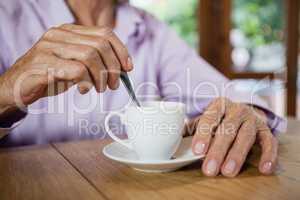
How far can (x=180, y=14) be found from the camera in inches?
125

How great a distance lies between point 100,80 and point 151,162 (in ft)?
0.54

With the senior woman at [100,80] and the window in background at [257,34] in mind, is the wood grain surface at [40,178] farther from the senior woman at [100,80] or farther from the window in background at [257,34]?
the window in background at [257,34]

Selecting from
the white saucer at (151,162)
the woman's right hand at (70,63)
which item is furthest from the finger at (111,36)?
the white saucer at (151,162)

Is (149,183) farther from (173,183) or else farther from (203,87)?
(203,87)

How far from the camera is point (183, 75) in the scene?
4.40 feet

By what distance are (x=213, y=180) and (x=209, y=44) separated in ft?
8.97

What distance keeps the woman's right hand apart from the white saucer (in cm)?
12

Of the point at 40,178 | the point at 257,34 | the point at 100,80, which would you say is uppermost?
the point at 257,34

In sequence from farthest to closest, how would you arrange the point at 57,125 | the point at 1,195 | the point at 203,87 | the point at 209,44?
the point at 209,44 < the point at 203,87 < the point at 57,125 < the point at 1,195

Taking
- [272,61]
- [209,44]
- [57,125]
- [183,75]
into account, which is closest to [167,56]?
[183,75]

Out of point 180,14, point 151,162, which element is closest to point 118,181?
point 151,162

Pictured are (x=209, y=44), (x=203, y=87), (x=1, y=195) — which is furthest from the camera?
(x=209, y=44)

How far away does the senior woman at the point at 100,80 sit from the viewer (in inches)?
25.9

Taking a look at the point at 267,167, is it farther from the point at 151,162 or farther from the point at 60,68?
the point at 60,68
